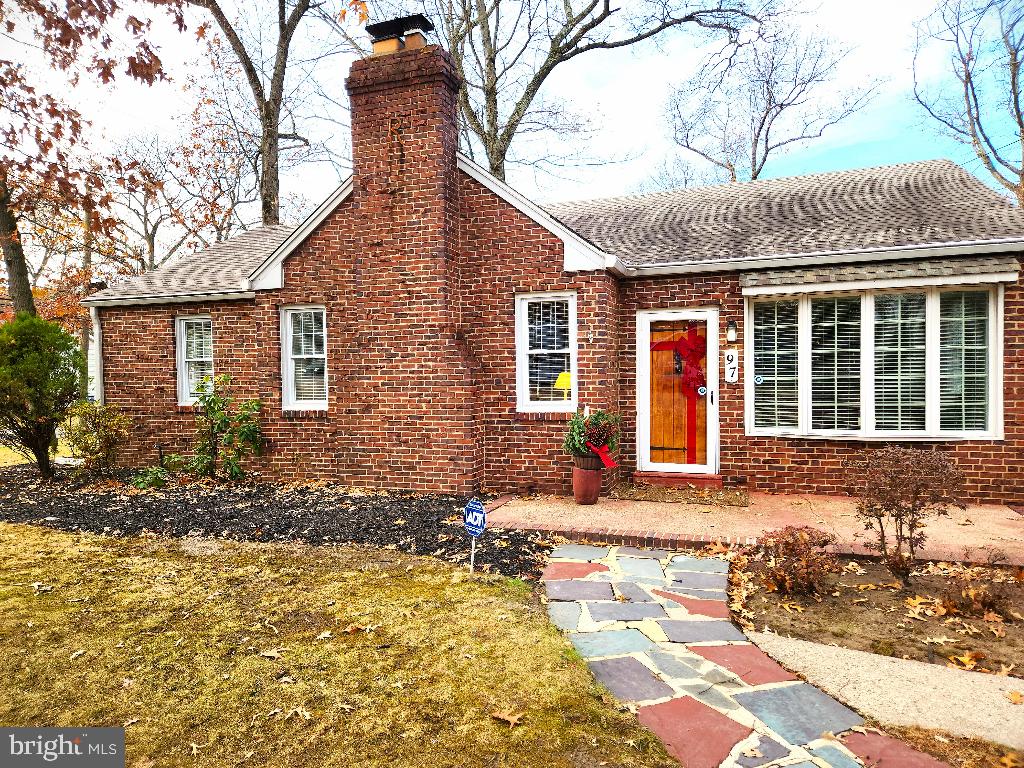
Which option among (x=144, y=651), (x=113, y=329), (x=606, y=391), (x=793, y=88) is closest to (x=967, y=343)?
(x=606, y=391)

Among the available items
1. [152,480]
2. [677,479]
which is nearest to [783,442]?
[677,479]

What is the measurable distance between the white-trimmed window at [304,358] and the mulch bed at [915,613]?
6943mm

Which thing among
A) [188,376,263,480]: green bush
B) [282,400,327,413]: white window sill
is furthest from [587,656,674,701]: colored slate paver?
[188,376,263,480]: green bush

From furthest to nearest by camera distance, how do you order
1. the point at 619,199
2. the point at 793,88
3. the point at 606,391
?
the point at 793,88
the point at 619,199
the point at 606,391

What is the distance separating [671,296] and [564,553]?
4470 mm

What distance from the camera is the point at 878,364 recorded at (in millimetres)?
7809

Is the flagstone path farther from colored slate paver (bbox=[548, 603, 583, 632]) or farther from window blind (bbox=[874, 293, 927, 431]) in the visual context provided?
window blind (bbox=[874, 293, 927, 431])

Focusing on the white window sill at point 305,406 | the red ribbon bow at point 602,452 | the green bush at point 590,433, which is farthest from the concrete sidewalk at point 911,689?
the white window sill at point 305,406

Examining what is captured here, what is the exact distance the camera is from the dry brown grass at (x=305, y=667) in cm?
287

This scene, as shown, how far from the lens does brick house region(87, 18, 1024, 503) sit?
752cm

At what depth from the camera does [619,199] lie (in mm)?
13609

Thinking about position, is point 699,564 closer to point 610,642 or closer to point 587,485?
point 610,642

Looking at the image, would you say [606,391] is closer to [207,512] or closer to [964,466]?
[964,466]

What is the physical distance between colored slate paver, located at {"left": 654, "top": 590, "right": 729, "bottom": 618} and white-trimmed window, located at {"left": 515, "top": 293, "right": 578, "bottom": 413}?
3971 mm
